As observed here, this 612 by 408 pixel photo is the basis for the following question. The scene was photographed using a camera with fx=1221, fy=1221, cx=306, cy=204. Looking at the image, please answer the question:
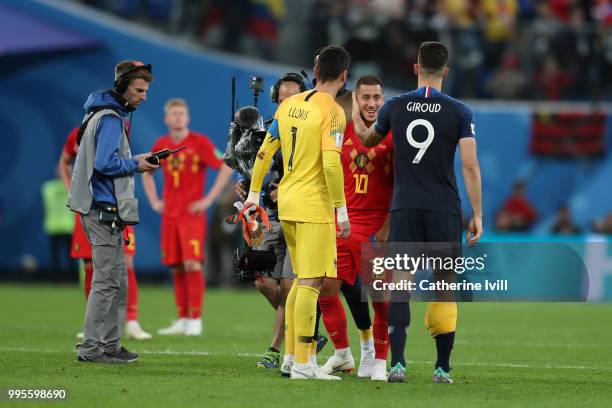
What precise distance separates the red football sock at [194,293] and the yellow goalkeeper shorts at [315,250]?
16.5ft

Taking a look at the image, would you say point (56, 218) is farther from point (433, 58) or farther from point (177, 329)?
point (433, 58)

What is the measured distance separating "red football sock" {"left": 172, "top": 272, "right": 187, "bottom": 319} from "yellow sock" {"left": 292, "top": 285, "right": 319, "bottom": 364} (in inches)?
207

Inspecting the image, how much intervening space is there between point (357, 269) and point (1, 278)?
51.0ft

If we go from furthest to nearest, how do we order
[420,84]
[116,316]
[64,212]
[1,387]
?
[64,212] < [116,316] < [420,84] < [1,387]

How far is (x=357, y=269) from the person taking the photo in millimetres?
9836

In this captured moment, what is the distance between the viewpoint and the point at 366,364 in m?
9.84

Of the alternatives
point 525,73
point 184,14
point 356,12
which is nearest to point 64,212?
point 184,14

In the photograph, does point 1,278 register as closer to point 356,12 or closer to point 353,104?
point 356,12

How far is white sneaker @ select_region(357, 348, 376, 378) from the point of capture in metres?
9.77

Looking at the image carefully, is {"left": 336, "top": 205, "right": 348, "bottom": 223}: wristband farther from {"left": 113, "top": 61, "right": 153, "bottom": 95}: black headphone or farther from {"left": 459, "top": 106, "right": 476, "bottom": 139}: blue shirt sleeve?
{"left": 113, "top": 61, "right": 153, "bottom": 95}: black headphone

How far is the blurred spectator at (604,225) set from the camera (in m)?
22.8

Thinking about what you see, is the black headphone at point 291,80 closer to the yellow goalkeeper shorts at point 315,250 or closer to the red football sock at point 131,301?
the yellow goalkeeper shorts at point 315,250

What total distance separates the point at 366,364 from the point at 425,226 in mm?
1480

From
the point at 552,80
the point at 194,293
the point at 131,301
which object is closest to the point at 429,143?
the point at 131,301
